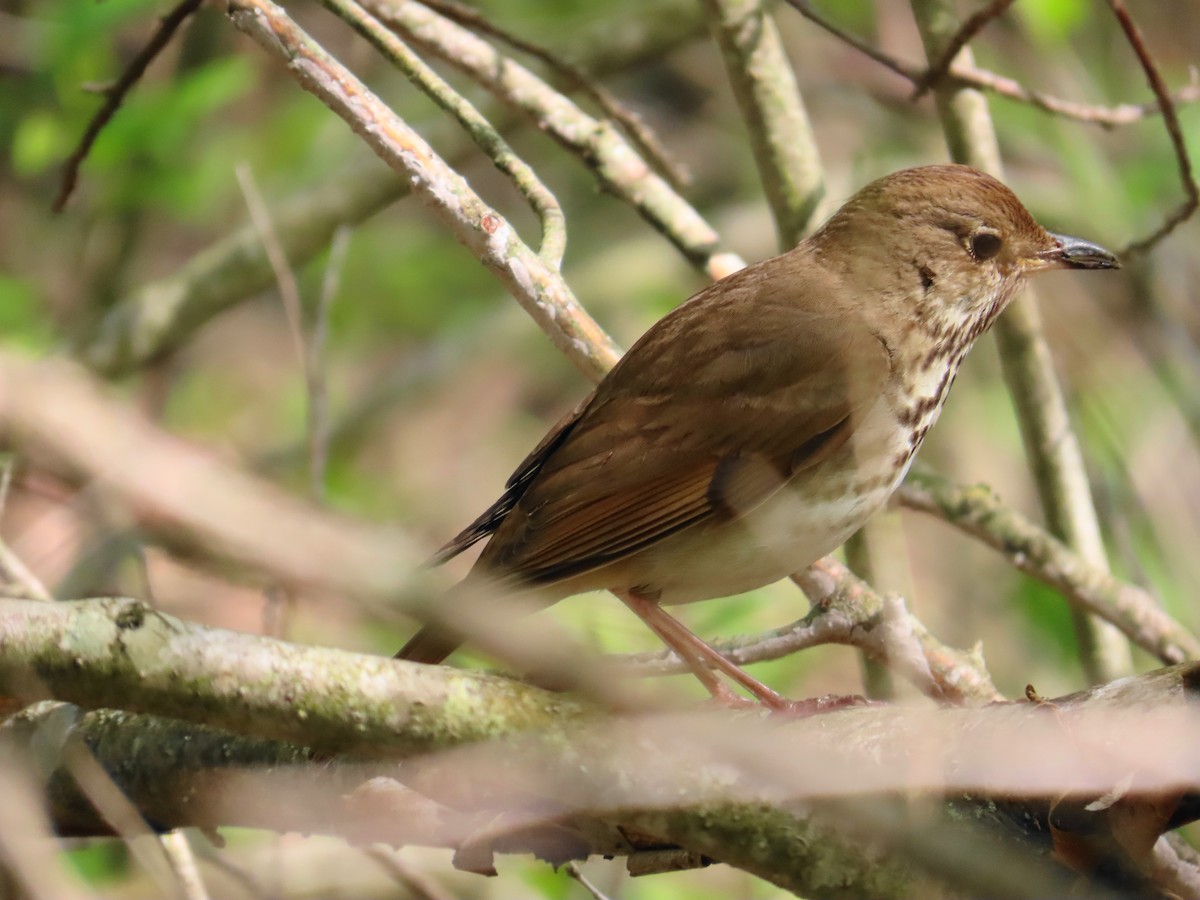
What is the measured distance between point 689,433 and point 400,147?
0.84 m

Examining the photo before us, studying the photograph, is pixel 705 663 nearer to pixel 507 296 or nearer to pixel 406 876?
pixel 406 876

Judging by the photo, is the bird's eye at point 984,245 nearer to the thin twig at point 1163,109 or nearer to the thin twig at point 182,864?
the thin twig at point 1163,109

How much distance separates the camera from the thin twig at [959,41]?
3148mm

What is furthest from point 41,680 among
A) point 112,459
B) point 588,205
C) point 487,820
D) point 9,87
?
point 588,205

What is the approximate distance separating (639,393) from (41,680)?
4.75 feet

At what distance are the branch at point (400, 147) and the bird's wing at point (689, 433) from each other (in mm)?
351

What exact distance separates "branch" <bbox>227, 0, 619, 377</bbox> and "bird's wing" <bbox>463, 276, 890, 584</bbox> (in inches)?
13.8

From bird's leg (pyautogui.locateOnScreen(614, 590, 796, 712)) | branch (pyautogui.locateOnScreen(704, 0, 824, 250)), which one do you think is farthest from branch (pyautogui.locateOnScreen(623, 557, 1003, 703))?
branch (pyautogui.locateOnScreen(704, 0, 824, 250))

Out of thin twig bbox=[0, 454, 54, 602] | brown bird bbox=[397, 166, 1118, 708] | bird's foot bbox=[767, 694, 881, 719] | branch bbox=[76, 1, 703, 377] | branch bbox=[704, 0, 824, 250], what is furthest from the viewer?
branch bbox=[76, 1, 703, 377]

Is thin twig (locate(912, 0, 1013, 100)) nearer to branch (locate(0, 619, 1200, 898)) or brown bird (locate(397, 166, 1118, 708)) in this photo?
brown bird (locate(397, 166, 1118, 708))

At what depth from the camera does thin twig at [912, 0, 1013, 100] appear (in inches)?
124

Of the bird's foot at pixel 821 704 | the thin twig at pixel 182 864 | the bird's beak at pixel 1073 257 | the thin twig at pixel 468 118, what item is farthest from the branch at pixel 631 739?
the bird's beak at pixel 1073 257

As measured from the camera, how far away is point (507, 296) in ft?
19.9

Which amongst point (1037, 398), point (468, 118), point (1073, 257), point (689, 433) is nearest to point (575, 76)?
point (468, 118)
